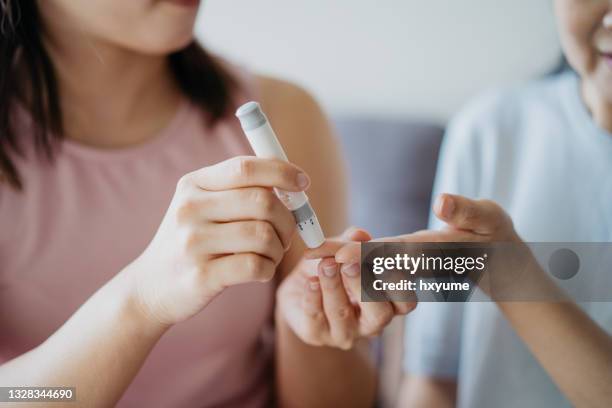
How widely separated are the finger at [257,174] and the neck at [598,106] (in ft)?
0.95

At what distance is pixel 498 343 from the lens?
492mm

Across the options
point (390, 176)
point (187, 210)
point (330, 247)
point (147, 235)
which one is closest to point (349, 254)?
point (330, 247)

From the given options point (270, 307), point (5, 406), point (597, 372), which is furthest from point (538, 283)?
point (5, 406)

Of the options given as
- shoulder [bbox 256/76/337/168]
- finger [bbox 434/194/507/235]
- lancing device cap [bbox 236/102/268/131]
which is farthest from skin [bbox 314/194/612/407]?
shoulder [bbox 256/76/337/168]

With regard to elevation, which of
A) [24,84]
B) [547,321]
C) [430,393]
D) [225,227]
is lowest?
[430,393]

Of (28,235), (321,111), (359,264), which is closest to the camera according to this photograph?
(359,264)

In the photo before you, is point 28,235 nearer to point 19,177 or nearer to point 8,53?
point 19,177

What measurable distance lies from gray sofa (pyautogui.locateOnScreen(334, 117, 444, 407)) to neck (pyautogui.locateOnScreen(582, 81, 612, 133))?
187 mm

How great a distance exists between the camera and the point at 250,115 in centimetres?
33

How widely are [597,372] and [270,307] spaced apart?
31cm

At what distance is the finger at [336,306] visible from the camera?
40 cm

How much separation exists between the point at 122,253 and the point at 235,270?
201 mm

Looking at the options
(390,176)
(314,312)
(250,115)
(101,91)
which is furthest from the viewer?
(390,176)

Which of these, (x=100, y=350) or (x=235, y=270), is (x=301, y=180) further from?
(x=100, y=350)
